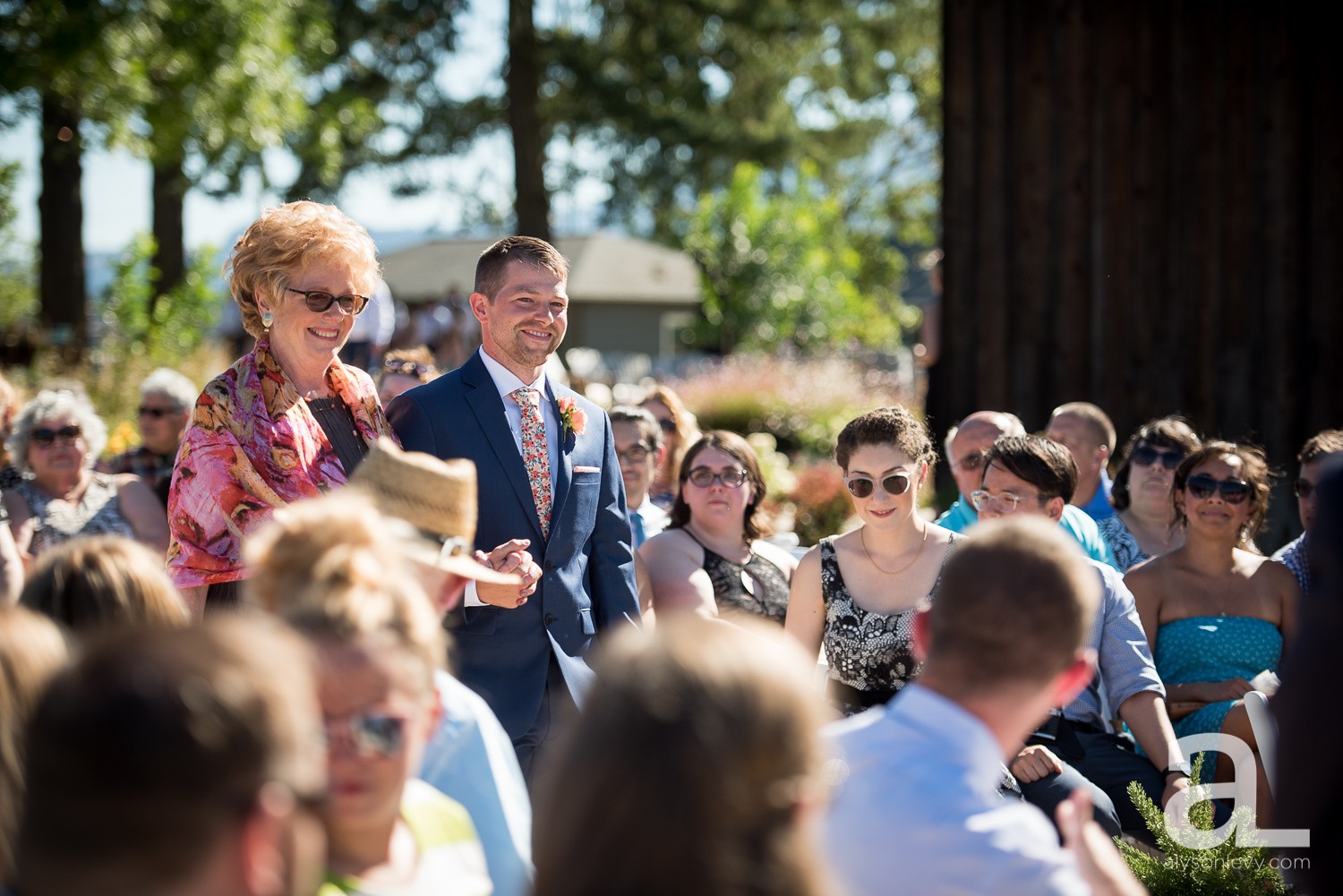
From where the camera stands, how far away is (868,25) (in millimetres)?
20141

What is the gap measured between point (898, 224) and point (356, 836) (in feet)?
113

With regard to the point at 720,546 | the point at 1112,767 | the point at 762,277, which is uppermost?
the point at 762,277

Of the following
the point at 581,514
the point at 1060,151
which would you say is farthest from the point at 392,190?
the point at 581,514

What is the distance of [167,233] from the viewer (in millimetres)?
17641

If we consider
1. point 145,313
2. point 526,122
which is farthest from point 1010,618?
point 526,122

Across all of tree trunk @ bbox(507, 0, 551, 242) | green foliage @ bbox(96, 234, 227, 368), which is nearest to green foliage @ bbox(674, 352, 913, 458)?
tree trunk @ bbox(507, 0, 551, 242)

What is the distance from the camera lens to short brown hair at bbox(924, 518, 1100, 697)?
6.97 ft

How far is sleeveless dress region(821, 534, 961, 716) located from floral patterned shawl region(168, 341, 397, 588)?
1.83 meters

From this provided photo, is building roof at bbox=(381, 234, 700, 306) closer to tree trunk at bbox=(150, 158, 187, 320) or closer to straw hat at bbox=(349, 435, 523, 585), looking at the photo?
tree trunk at bbox=(150, 158, 187, 320)

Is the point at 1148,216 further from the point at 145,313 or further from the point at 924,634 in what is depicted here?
the point at 145,313

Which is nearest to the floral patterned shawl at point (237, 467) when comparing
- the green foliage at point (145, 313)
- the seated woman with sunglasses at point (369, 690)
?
the seated woman with sunglasses at point (369, 690)

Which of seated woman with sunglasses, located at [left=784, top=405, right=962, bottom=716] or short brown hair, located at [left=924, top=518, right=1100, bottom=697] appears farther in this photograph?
seated woman with sunglasses, located at [left=784, top=405, right=962, bottom=716]

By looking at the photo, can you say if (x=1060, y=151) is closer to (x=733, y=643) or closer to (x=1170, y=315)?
(x=1170, y=315)

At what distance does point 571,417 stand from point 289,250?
105cm
